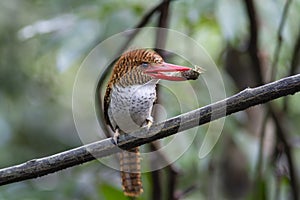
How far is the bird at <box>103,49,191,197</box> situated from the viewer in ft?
3.08

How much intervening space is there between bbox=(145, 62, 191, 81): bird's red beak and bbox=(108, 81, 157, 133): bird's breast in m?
0.08

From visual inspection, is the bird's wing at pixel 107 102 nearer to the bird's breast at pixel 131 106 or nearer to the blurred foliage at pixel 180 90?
the bird's breast at pixel 131 106

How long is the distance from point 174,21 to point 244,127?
0.61 m

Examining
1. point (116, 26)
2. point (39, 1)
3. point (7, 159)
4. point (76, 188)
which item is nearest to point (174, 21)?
point (116, 26)

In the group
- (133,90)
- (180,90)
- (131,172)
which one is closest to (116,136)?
(133,90)

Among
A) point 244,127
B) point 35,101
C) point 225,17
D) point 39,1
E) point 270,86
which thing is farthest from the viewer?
point 35,101

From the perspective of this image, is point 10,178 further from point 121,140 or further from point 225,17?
point 225,17

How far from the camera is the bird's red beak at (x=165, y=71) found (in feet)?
2.92

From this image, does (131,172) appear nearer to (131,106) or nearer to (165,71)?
(131,106)

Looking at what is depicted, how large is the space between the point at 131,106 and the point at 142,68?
12 cm

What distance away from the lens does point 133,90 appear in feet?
3.35

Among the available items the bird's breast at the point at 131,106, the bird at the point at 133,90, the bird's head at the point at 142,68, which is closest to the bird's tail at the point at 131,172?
the bird at the point at 133,90

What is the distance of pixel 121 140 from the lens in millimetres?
948

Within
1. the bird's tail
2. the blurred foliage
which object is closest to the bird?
the bird's tail
